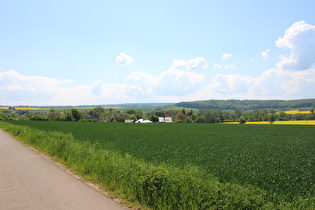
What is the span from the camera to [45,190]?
710cm

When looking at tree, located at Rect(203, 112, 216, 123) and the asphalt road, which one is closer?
the asphalt road

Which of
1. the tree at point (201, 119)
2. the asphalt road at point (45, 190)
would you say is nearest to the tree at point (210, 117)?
the tree at point (201, 119)

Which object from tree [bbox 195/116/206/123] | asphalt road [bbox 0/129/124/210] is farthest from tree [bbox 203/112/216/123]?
asphalt road [bbox 0/129/124/210]

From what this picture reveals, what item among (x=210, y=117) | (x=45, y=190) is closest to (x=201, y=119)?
(x=210, y=117)

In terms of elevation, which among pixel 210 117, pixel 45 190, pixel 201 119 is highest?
pixel 45 190

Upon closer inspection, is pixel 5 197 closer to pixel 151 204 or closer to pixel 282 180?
pixel 151 204

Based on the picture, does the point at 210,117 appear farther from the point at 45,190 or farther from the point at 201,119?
the point at 45,190

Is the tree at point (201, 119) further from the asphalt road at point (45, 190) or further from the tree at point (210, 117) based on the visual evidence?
the asphalt road at point (45, 190)

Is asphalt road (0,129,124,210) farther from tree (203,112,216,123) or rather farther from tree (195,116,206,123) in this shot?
tree (195,116,206,123)

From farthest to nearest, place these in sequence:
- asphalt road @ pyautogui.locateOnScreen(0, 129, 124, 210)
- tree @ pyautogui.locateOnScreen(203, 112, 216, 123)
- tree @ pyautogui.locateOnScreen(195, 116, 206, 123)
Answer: tree @ pyautogui.locateOnScreen(195, 116, 206, 123) < tree @ pyautogui.locateOnScreen(203, 112, 216, 123) < asphalt road @ pyautogui.locateOnScreen(0, 129, 124, 210)


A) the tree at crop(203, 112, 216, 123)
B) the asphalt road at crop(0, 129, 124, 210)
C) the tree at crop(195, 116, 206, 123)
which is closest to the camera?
the asphalt road at crop(0, 129, 124, 210)

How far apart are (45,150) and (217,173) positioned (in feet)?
36.9

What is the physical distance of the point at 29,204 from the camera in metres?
5.94

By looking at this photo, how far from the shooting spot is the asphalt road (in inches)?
234
